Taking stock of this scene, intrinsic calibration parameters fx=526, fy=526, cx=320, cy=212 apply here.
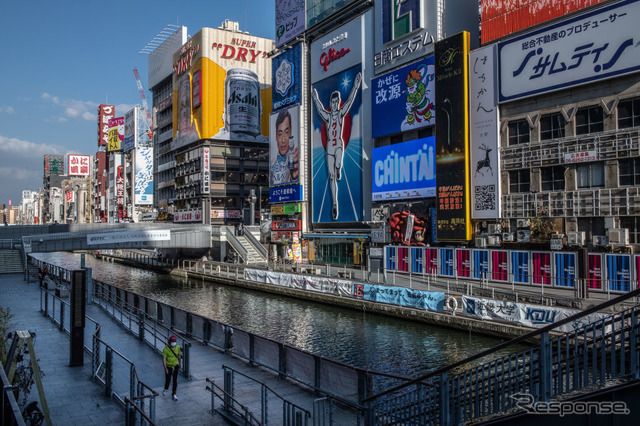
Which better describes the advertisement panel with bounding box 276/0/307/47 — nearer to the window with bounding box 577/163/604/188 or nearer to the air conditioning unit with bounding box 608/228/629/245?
the window with bounding box 577/163/604/188

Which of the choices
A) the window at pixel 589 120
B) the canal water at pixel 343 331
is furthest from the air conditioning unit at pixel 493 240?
the canal water at pixel 343 331

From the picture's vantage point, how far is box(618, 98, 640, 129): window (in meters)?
31.2

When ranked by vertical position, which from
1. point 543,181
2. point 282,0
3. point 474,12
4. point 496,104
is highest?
point 282,0

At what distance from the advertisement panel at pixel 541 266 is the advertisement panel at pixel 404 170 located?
11.6 m

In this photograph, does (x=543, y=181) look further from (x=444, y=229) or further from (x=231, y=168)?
(x=231, y=168)

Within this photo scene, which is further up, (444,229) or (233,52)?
(233,52)

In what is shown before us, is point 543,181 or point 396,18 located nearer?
point 543,181

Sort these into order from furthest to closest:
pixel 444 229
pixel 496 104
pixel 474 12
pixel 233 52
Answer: pixel 233 52
pixel 474 12
pixel 444 229
pixel 496 104

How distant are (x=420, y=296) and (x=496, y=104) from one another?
1615 centimetres

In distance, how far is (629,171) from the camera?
31.5m

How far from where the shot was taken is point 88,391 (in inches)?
627

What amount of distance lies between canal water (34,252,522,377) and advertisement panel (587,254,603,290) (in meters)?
9.12

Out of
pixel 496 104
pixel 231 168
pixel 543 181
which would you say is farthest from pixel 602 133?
pixel 231 168

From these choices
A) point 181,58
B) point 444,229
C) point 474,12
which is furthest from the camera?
point 181,58
